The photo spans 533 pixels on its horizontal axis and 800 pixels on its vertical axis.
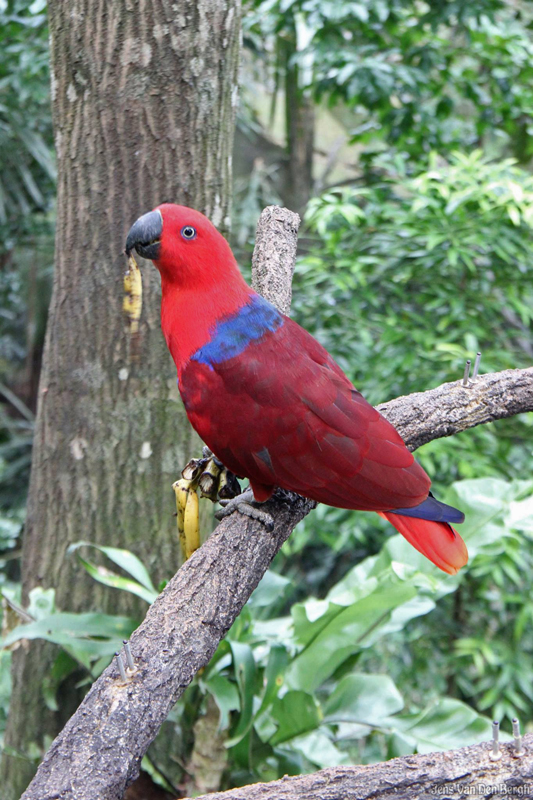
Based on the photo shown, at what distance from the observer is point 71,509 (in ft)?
5.98

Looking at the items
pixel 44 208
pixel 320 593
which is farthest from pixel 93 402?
pixel 44 208

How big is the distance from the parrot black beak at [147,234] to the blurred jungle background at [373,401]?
2.49ft

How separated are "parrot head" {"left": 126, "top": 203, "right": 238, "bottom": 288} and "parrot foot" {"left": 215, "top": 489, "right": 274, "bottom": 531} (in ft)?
1.37

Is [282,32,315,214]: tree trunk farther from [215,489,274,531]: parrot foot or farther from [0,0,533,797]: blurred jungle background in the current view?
[215,489,274,531]: parrot foot

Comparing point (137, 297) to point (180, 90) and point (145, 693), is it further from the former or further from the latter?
point (145, 693)

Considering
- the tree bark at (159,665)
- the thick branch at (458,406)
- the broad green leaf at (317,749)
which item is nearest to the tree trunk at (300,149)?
the thick branch at (458,406)

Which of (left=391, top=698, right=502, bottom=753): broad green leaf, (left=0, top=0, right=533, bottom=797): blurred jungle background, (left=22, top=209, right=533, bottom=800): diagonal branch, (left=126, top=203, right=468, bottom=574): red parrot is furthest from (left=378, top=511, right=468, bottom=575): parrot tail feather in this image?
(left=391, top=698, right=502, bottom=753): broad green leaf

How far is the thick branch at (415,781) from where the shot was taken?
2.90 feet

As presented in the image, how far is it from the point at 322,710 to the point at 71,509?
88cm

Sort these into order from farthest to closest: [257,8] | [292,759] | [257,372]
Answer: [257,8], [292,759], [257,372]

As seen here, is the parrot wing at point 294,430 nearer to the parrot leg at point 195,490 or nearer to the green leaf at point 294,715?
the parrot leg at point 195,490

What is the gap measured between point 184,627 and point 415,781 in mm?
370

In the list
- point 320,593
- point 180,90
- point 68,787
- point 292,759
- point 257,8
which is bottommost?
A: point 320,593

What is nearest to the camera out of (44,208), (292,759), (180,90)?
(180,90)
